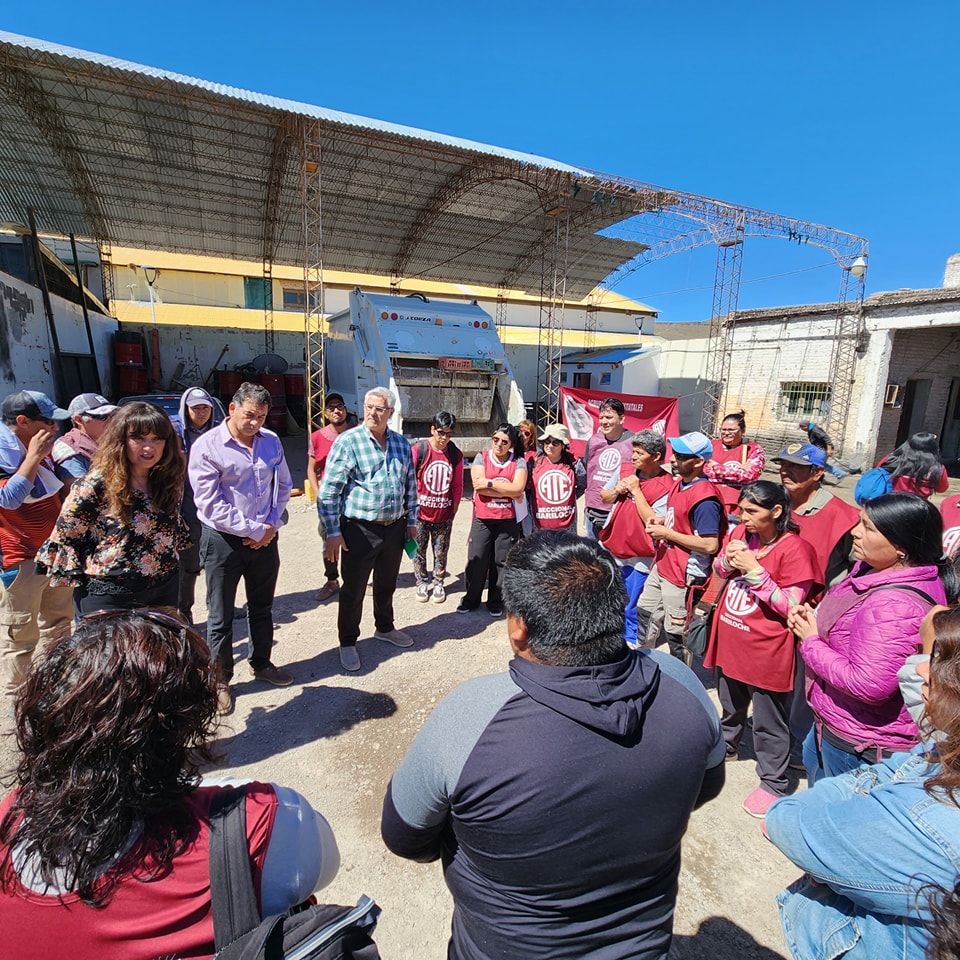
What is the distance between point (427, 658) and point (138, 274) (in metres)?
25.1

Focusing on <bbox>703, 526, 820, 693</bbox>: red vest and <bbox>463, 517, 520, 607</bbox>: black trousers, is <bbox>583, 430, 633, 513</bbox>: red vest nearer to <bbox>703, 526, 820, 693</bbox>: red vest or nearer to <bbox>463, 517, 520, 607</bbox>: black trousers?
<bbox>463, 517, 520, 607</bbox>: black trousers

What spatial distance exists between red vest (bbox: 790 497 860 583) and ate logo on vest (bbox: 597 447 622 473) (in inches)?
60.2

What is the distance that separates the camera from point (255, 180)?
12.9 m

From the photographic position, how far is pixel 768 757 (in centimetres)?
267

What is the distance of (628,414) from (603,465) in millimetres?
5851

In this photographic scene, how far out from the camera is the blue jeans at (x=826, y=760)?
1.95 m

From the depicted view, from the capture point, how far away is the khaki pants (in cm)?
305

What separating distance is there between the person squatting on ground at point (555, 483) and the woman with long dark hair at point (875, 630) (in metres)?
2.40

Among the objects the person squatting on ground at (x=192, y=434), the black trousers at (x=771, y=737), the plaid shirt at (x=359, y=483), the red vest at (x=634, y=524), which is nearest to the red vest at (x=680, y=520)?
the red vest at (x=634, y=524)

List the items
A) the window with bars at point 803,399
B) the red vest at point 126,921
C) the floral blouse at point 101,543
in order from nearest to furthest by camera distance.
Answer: the red vest at point 126,921 < the floral blouse at point 101,543 < the window with bars at point 803,399

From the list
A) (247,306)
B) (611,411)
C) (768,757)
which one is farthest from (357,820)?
(247,306)

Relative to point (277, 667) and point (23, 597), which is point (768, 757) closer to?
point (277, 667)

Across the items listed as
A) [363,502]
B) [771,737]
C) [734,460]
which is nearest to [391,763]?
[363,502]

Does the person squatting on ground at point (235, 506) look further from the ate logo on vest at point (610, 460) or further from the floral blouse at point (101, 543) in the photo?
the ate logo on vest at point (610, 460)
